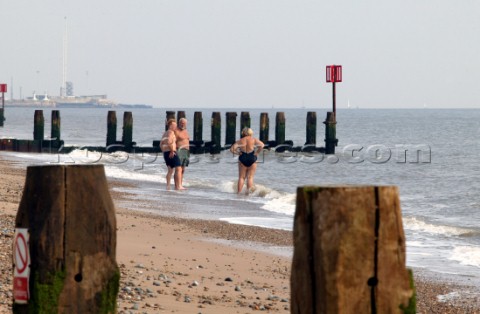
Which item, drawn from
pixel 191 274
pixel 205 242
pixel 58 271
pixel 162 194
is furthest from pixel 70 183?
pixel 162 194

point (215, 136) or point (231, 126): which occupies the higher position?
point (231, 126)

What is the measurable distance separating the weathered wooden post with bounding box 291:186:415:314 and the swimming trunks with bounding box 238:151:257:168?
1602cm

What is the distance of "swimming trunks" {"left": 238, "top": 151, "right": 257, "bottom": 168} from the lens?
19312mm

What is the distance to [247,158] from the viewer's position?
19.5 meters

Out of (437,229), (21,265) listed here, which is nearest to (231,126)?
→ (437,229)

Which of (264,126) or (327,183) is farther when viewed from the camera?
(264,126)

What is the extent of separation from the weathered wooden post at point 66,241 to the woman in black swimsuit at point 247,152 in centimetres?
1495

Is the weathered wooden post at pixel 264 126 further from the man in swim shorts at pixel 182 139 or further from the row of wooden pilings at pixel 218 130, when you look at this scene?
the man in swim shorts at pixel 182 139

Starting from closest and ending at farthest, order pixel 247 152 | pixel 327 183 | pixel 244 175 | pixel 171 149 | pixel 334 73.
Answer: pixel 327 183, pixel 171 149, pixel 247 152, pixel 244 175, pixel 334 73

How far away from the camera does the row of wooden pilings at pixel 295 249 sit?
3.18 meters

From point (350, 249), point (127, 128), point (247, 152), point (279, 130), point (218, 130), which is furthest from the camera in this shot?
point (279, 130)

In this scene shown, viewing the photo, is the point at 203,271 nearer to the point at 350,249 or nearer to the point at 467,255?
the point at 467,255

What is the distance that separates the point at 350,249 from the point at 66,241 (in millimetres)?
1045

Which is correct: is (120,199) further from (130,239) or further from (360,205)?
(360,205)
